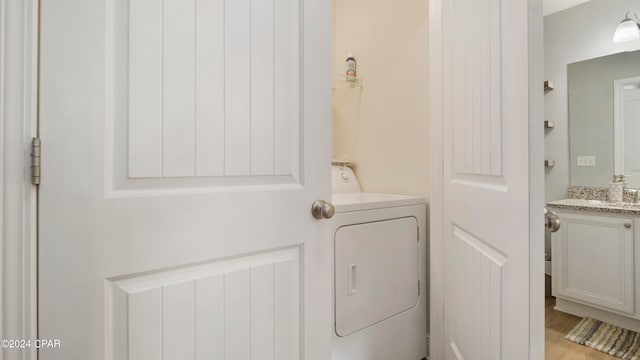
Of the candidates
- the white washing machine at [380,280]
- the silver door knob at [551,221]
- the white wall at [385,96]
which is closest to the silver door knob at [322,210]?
the white washing machine at [380,280]

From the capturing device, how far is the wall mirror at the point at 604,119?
2508mm

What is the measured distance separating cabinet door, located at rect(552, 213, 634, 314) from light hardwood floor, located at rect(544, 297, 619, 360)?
17 centimetres

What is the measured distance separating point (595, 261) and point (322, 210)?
2516mm

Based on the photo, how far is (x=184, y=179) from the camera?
0.82 m

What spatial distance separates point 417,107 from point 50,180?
5.52ft

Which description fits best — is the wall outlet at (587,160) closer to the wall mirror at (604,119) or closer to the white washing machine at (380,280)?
the wall mirror at (604,119)

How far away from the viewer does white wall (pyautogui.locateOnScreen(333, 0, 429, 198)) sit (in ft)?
6.03

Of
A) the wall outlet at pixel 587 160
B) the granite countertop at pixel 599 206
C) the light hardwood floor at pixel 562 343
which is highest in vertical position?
the wall outlet at pixel 587 160

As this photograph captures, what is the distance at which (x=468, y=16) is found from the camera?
116cm

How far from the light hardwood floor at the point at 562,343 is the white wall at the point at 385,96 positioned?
1.40 metres

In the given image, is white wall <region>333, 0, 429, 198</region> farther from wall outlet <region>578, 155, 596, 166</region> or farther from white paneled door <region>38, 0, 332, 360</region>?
wall outlet <region>578, 155, 596, 166</region>

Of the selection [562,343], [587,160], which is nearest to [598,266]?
[562,343]

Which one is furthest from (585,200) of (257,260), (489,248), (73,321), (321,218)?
(73,321)

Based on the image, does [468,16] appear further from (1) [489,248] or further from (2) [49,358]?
(2) [49,358]
